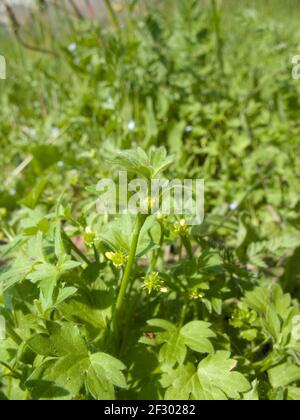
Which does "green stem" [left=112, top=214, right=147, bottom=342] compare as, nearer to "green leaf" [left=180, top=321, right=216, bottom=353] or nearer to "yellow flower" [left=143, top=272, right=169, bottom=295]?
"yellow flower" [left=143, top=272, right=169, bottom=295]

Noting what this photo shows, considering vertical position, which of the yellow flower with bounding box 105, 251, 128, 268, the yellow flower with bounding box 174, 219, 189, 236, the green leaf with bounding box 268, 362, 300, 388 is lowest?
the green leaf with bounding box 268, 362, 300, 388

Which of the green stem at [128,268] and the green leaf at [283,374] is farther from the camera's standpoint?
the green leaf at [283,374]

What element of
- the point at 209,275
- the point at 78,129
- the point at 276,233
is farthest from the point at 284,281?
the point at 78,129

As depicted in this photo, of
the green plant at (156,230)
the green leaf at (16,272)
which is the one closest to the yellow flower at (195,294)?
the green plant at (156,230)

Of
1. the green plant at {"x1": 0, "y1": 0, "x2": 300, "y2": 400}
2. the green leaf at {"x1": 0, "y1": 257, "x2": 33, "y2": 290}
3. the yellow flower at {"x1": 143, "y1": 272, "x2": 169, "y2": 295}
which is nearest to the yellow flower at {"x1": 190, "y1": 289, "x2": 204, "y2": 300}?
the green plant at {"x1": 0, "y1": 0, "x2": 300, "y2": 400}

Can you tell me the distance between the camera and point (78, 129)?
3074 millimetres

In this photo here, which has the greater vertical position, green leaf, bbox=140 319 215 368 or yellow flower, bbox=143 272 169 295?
yellow flower, bbox=143 272 169 295

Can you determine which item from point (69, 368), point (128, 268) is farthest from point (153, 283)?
point (69, 368)

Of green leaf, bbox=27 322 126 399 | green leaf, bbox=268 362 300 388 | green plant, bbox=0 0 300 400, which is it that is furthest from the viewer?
green leaf, bbox=268 362 300 388

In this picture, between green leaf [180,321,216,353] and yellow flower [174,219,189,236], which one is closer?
green leaf [180,321,216,353]

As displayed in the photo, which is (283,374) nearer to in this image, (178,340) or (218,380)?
(218,380)

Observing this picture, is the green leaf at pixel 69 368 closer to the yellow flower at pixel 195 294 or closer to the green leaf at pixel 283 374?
the yellow flower at pixel 195 294

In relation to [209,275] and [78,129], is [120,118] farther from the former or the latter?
[209,275]
